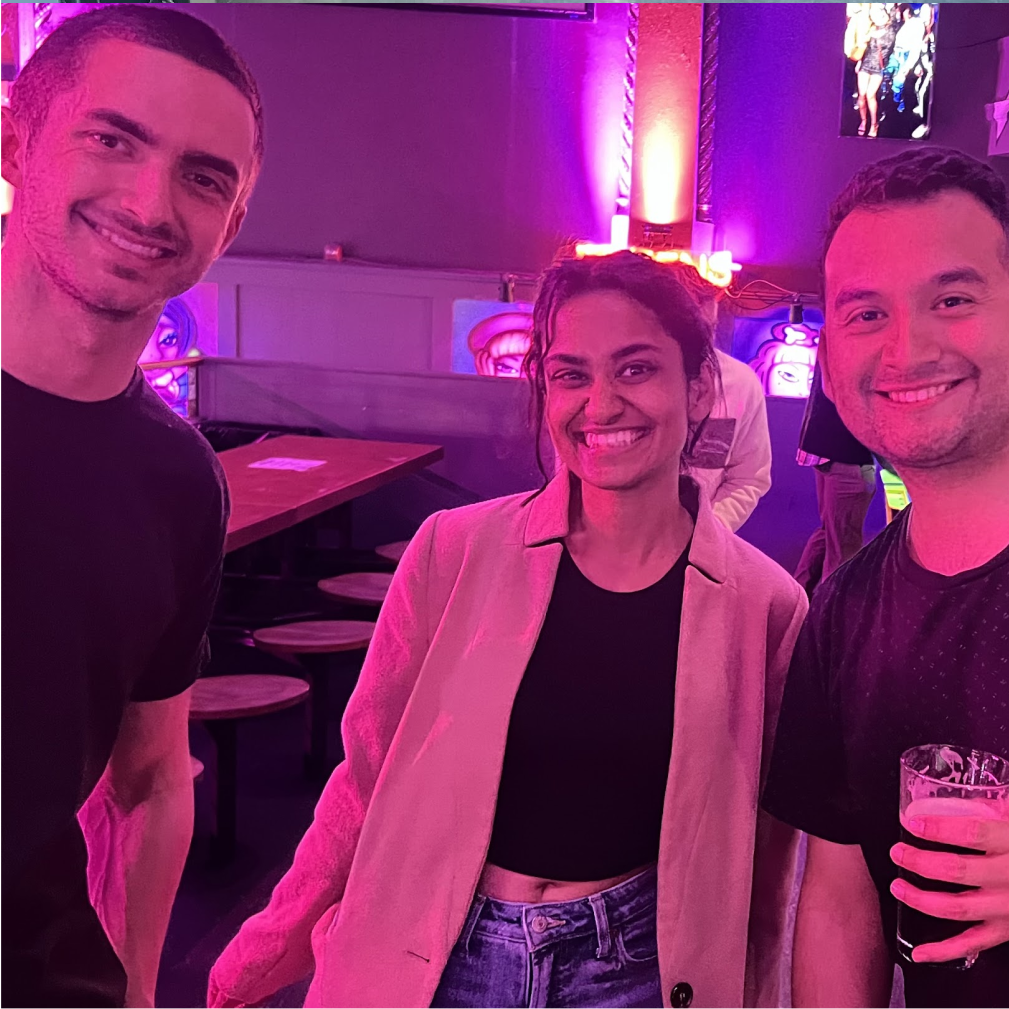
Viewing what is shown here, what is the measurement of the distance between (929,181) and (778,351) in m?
0.29

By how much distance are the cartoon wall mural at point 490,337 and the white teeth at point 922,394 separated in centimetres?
46

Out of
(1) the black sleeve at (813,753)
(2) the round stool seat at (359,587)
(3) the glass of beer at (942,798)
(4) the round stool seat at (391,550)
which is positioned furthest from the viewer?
(2) the round stool seat at (359,587)

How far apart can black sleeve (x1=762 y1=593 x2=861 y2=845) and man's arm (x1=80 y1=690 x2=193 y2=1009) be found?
23.7 inches

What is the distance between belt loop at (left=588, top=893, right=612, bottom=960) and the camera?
3.83 feet

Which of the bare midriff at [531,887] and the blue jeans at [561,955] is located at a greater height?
the bare midriff at [531,887]

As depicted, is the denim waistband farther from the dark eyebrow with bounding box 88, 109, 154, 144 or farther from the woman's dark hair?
the dark eyebrow with bounding box 88, 109, 154, 144

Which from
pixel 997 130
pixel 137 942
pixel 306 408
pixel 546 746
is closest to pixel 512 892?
pixel 546 746

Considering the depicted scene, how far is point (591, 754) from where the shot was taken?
1.19 meters

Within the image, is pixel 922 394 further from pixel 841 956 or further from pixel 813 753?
pixel 841 956

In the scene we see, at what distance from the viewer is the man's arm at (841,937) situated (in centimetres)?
112

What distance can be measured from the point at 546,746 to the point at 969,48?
2.95 feet

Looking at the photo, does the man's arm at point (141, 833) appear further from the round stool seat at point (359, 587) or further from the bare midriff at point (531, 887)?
the round stool seat at point (359, 587)

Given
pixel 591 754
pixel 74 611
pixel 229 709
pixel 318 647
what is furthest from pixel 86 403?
pixel 229 709

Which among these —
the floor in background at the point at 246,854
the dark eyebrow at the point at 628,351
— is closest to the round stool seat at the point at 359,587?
the floor in background at the point at 246,854
